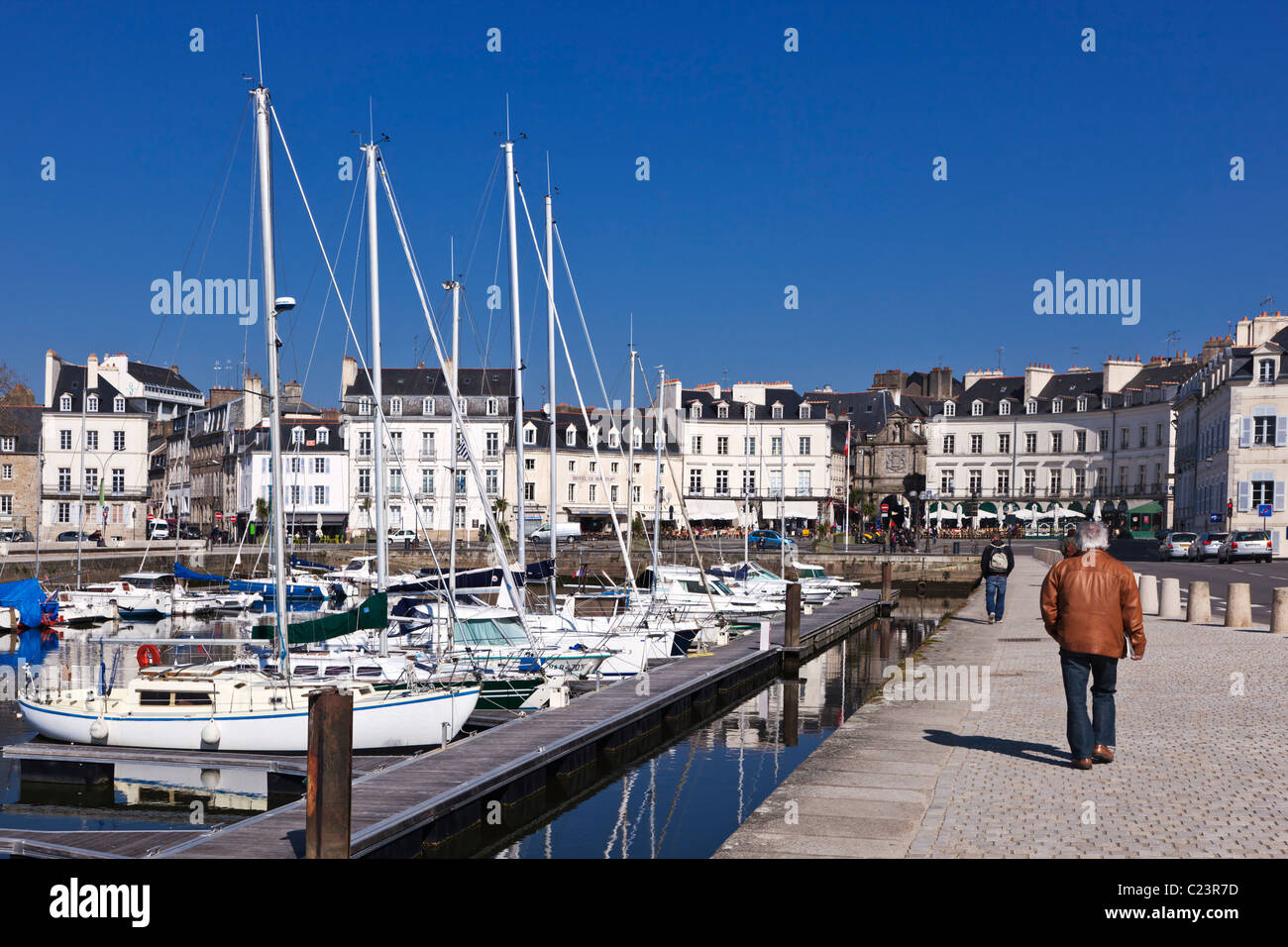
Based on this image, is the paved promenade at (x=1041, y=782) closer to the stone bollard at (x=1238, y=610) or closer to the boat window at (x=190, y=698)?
the stone bollard at (x=1238, y=610)

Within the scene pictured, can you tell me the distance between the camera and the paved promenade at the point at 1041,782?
8.23 meters

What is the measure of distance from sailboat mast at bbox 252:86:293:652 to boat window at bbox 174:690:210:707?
3.78ft

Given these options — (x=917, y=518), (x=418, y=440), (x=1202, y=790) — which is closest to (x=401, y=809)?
(x=1202, y=790)

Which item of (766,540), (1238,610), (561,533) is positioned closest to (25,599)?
(1238,610)

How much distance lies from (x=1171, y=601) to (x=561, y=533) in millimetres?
49844

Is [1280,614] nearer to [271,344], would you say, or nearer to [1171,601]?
[1171,601]

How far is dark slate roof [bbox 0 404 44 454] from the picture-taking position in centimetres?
7381

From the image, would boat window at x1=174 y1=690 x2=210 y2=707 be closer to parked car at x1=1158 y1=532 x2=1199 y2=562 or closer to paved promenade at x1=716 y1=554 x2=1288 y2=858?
paved promenade at x1=716 y1=554 x2=1288 y2=858

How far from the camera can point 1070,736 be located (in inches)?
411

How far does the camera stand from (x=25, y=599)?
39656 mm

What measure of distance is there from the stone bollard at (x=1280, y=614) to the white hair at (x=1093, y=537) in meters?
14.3

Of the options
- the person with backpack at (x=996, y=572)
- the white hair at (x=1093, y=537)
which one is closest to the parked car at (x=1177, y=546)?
the person with backpack at (x=996, y=572)

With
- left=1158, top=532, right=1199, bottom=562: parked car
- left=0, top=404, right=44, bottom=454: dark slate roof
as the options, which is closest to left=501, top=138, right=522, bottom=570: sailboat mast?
left=1158, top=532, right=1199, bottom=562: parked car
